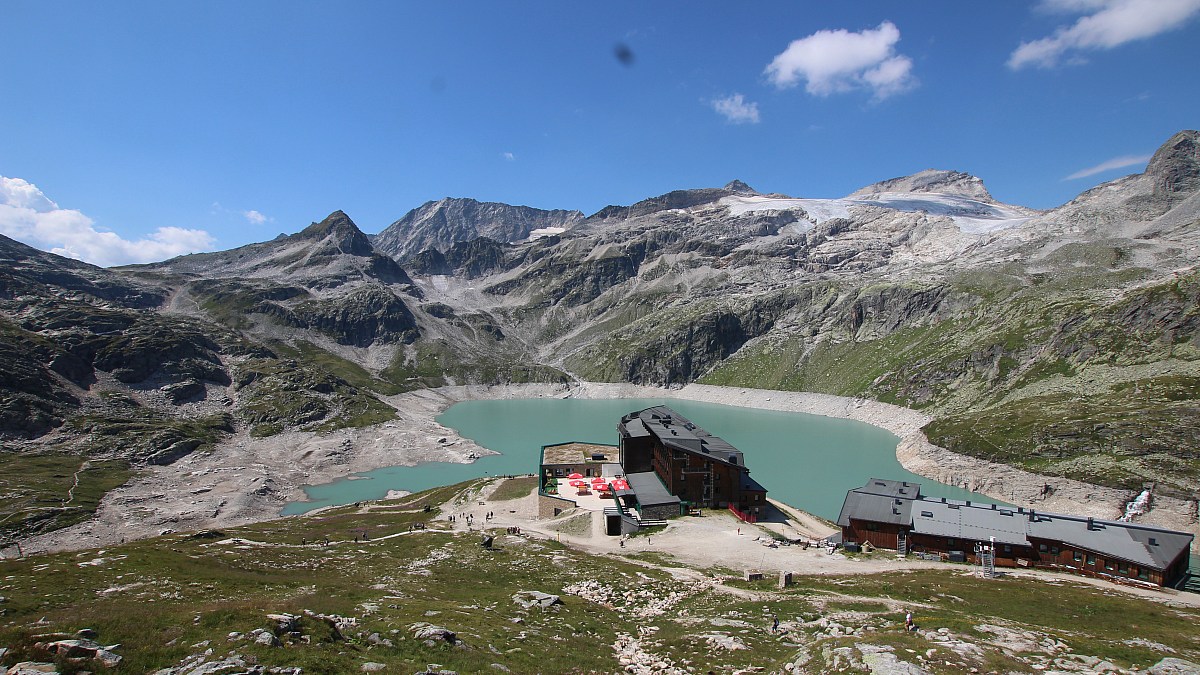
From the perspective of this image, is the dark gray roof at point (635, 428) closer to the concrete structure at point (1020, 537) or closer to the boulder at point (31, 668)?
the concrete structure at point (1020, 537)

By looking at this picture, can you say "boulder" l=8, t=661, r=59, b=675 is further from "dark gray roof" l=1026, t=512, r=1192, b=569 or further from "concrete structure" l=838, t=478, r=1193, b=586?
"dark gray roof" l=1026, t=512, r=1192, b=569

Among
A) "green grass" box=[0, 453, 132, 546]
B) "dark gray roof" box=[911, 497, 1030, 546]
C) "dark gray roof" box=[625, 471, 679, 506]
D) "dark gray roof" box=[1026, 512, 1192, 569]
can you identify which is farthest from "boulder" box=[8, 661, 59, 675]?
"green grass" box=[0, 453, 132, 546]

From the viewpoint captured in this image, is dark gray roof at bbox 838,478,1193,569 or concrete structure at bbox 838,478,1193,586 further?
dark gray roof at bbox 838,478,1193,569

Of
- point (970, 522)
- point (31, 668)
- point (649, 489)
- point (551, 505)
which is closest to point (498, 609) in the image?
point (31, 668)

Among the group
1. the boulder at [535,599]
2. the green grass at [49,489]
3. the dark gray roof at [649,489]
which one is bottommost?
the green grass at [49,489]

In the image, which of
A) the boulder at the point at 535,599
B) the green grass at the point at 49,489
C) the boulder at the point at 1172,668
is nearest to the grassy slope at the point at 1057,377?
the boulder at the point at 1172,668

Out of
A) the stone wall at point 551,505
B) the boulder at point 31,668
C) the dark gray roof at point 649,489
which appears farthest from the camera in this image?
the stone wall at point 551,505
